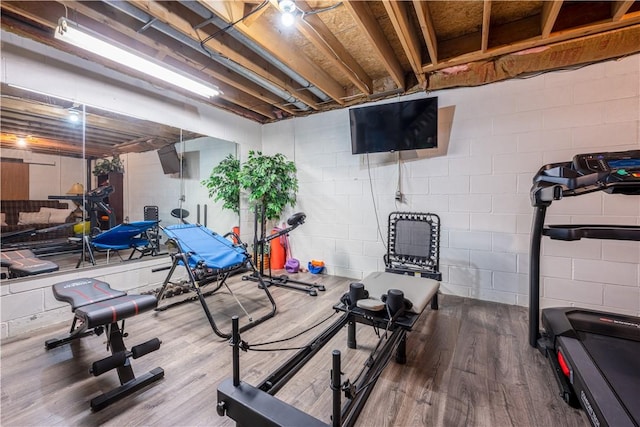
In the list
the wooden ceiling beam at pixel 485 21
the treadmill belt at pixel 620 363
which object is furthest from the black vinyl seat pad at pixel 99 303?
the wooden ceiling beam at pixel 485 21

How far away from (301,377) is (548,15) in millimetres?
3444

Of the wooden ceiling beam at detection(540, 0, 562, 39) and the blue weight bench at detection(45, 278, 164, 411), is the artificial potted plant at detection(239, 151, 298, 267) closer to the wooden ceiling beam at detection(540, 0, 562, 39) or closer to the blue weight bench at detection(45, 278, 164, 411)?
the blue weight bench at detection(45, 278, 164, 411)

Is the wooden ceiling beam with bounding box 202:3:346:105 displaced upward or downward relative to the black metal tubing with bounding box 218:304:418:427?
upward

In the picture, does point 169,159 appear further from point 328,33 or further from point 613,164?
point 613,164

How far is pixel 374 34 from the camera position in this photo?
2439 millimetres

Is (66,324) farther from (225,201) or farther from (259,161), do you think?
(259,161)

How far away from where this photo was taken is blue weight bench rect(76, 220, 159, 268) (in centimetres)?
283

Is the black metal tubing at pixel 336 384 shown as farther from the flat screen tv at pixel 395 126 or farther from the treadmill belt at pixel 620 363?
the flat screen tv at pixel 395 126

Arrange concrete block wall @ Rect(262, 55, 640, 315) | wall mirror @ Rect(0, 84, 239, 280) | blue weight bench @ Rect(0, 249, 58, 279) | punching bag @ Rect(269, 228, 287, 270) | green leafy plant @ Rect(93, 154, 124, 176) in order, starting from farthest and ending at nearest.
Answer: punching bag @ Rect(269, 228, 287, 270), green leafy plant @ Rect(93, 154, 124, 176), concrete block wall @ Rect(262, 55, 640, 315), wall mirror @ Rect(0, 84, 239, 280), blue weight bench @ Rect(0, 249, 58, 279)

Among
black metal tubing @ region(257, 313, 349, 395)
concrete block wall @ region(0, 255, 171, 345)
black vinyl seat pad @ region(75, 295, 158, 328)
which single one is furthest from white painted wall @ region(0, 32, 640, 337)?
black metal tubing @ region(257, 313, 349, 395)

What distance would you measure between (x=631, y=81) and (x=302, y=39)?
3.17m

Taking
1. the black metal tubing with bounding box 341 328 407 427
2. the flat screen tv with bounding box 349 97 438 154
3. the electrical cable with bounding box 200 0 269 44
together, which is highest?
the electrical cable with bounding box 200 0 269 44

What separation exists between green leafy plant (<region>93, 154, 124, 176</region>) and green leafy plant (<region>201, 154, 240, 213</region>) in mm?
1095

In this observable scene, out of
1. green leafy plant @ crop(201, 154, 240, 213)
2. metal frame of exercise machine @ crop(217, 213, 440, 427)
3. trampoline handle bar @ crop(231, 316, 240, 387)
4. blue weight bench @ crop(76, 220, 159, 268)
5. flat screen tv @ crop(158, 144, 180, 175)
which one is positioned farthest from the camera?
green leafy plant @ crop(201, 154, 240, 213)
